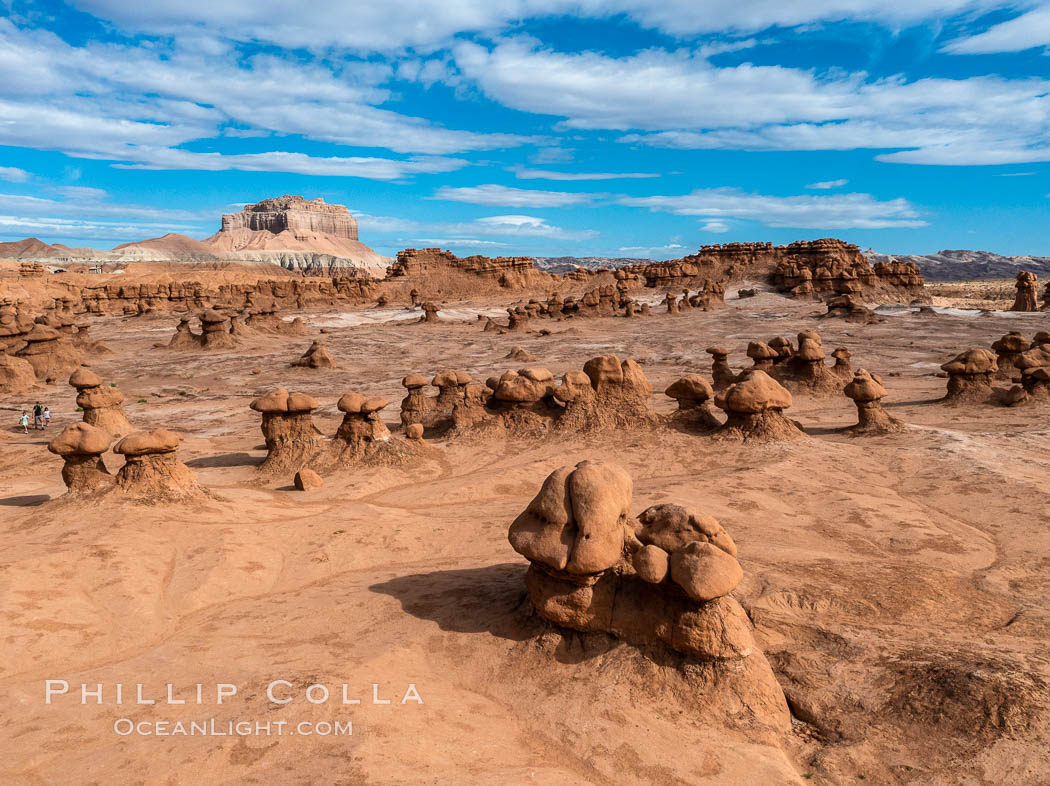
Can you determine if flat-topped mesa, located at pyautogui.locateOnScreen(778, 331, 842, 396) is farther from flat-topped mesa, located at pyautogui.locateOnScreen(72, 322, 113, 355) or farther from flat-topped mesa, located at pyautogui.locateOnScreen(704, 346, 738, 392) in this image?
flat-topped mesa, located at pyautogui.locateOnScreen(72, 322, 113, 355)

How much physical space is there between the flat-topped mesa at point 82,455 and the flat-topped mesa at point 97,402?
19.0 feet

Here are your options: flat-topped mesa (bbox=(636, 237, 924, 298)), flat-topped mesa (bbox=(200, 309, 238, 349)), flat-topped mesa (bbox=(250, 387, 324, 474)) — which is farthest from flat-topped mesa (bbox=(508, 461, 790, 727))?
flat-topped mesa (bbox=(636, 237, 924, 298))

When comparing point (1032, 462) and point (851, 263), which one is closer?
point (1032, 462)

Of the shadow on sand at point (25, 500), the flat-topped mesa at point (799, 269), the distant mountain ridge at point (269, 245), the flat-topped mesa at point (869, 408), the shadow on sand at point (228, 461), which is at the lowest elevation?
the shadow on sand at point (228, 461)

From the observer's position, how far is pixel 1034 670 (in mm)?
4629

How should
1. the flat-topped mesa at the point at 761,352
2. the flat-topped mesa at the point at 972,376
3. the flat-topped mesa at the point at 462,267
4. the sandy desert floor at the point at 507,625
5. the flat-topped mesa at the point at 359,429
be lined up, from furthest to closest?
the flat-topped mesa at the point at 462,267 < the flat-topped mesa at the point at 761,352 < the flat-topped mesa at the point at 972,376 < the flat-topped mesa at the point at 359,429 < the sandy desert floor at the point at 507,625

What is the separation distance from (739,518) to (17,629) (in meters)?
7.92

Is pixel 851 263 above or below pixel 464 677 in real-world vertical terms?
above

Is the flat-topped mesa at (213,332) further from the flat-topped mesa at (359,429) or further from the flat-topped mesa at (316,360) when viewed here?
the flat-topped mesa at (359,429)

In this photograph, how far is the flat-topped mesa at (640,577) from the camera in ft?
15.7

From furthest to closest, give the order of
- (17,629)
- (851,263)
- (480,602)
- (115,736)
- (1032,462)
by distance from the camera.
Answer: (851,263) → (1032,462) → (480,602) → (17,629) → (115,736)

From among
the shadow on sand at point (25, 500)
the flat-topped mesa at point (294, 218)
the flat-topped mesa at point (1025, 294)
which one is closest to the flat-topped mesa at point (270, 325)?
the shadow on sand at point (25, 500)

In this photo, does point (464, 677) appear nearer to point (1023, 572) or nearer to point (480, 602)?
point (480, 602)

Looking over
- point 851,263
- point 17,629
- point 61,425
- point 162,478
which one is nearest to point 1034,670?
point 17,629
